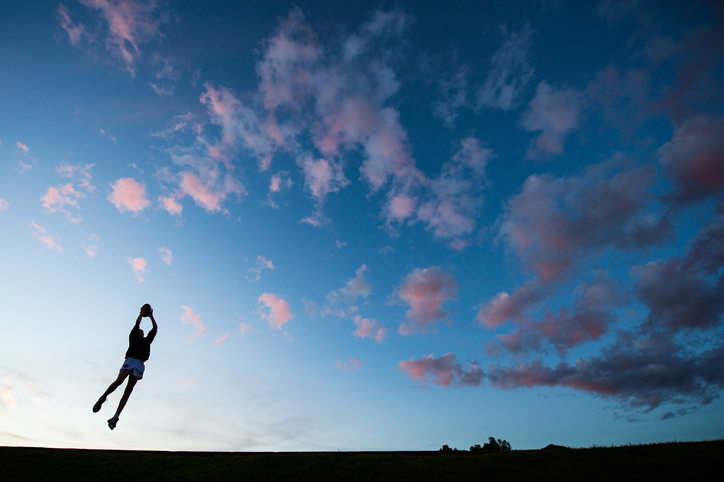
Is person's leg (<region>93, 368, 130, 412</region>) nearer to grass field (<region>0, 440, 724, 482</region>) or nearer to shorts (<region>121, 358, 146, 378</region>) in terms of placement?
shorts (<region>121, 358, 146, 378</region>)

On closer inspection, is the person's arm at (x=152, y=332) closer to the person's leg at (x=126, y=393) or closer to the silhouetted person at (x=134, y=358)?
the silhouetted person at (x=134, y=358)

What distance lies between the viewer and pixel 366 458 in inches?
565

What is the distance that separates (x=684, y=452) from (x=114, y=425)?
18.7m

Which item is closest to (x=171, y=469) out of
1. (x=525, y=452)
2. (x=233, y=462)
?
(x=233, y=462)

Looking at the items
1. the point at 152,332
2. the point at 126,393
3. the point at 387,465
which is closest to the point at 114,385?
the point at 126,393

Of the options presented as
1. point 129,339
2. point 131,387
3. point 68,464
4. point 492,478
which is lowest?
point 492,478

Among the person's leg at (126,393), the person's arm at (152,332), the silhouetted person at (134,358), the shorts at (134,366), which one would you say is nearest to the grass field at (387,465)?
the person's leg at (126,393)

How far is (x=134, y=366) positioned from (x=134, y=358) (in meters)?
0.25

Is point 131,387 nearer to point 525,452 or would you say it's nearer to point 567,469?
point 567,469

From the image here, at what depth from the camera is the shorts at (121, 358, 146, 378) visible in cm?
944

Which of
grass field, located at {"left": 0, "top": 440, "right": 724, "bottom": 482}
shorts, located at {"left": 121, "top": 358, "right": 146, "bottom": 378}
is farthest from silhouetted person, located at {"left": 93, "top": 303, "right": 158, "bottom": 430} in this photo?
grass field, located at {"left": 0, "top": 440, "right": 724, "bottom": 482}

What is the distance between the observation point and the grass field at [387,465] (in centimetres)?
1028

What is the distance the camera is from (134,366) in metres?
9.53

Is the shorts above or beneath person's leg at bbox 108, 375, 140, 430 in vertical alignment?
above
